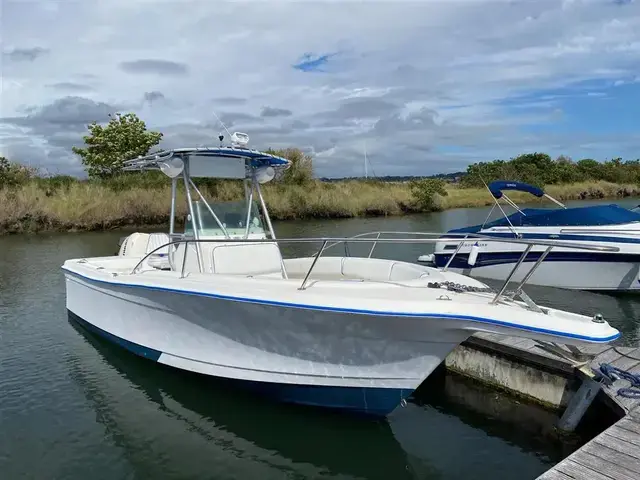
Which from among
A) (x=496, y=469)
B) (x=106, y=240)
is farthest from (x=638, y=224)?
(x=106, y=240)

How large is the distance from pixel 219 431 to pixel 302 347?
1.45 metres

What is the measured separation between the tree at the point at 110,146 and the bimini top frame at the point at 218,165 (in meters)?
31.3

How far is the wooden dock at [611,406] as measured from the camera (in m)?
4.48

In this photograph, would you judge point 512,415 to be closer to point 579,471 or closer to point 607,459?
point 607,459

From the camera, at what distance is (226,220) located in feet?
27.1

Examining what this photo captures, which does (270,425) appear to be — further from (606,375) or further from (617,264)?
(617,264)

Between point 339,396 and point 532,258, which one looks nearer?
point 339,396

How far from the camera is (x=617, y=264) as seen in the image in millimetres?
12633

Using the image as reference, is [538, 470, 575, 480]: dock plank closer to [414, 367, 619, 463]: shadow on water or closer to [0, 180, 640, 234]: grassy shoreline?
[414, 367, 619, 463]: shadow on water

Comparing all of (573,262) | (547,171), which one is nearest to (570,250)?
(573,262)

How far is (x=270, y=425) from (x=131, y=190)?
25.4 metres

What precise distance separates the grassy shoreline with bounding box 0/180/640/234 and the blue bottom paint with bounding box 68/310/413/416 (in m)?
22.4

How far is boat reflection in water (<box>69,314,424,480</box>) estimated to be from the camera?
5.70 meters

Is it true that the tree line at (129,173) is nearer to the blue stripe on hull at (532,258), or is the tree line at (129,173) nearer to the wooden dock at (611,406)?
the blue stripe on hull at (532,258)
